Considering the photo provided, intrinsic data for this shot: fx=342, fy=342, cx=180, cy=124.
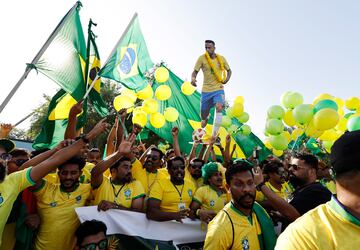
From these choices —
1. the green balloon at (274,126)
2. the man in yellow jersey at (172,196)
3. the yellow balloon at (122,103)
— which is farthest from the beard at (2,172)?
the green balloon at (274,126)

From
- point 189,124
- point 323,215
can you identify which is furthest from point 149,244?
point 189,124

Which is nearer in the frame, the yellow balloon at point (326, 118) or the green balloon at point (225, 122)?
the yellow balloon at point (326, 118)

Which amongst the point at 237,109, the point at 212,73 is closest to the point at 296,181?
the point at 212,73

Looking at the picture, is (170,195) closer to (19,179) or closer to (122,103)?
(19,179)

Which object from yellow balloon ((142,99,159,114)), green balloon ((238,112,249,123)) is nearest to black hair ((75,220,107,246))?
yellow balloon ((142,99,159,114))

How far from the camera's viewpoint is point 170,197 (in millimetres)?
4410

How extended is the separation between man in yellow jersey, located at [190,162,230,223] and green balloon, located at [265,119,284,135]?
3459mm

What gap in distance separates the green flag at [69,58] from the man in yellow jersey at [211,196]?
7.40ft

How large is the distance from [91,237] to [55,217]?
2.39 feet

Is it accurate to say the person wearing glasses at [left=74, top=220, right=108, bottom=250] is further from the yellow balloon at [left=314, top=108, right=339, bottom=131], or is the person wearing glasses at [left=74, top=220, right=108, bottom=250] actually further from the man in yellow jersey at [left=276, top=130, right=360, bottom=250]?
the yellow balloon at [left=314, top=108, right=339, bottom=131]

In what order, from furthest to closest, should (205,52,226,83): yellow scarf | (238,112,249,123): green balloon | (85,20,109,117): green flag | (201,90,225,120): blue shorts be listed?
(238,112,249,123): green balloon
(201,90,225,120): blue shorts
(205,52,226,83): yellow scarf
(85,20,109,117): green flag

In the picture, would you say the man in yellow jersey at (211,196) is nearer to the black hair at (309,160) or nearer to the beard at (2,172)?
the black hair at (309,160)

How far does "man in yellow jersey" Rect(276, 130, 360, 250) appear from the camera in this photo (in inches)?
54.6

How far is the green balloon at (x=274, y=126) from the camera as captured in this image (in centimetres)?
758
